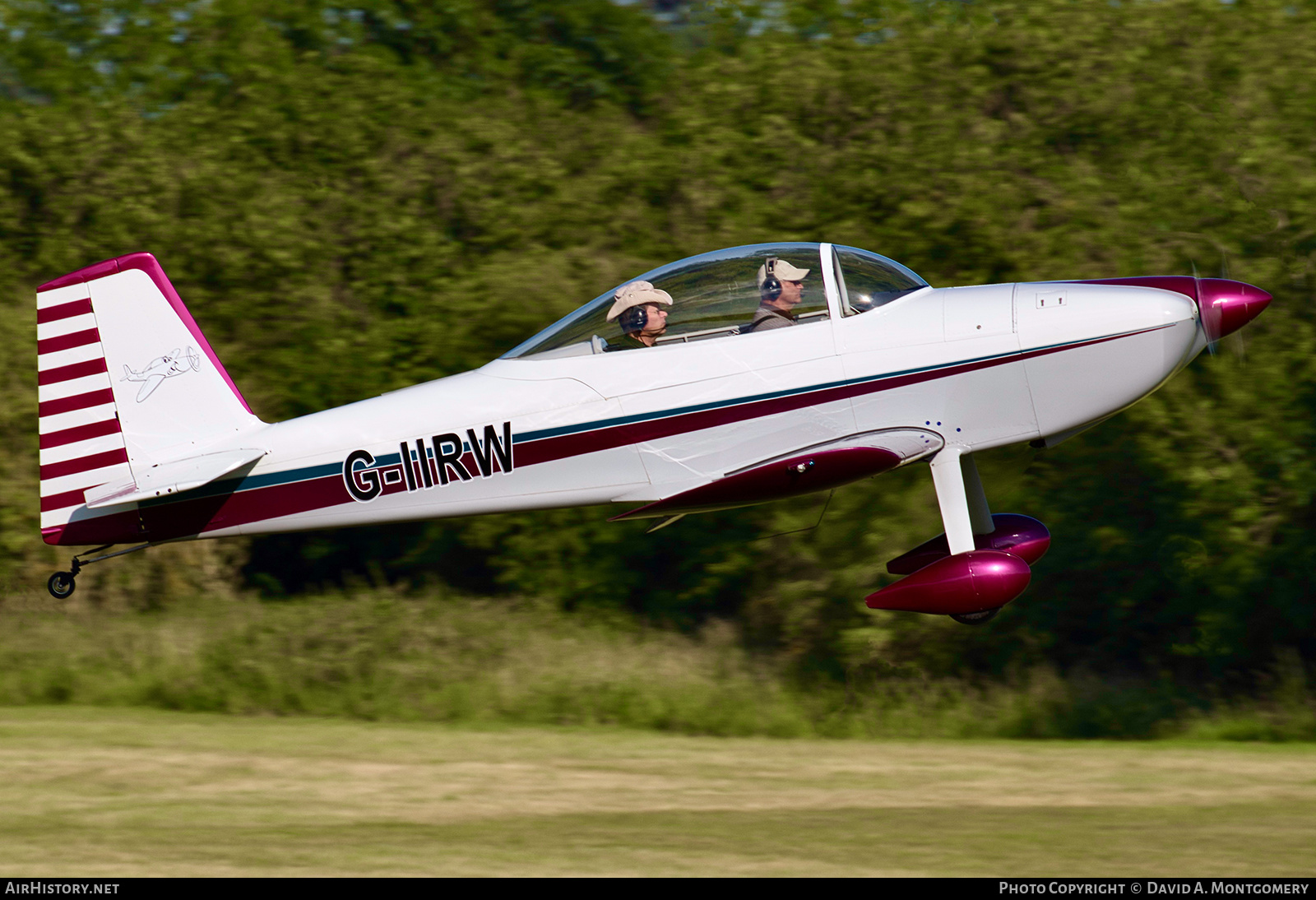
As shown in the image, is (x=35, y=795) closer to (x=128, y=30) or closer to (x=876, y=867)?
(x=876, y=867)

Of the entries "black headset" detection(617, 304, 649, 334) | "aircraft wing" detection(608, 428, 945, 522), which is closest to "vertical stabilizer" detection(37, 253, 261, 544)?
"black headset" detection(617, 304, 649, 334)

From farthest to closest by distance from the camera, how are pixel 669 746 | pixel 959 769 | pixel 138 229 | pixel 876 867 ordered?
pixel 138 229, pixel 669 746, pixel 959 769, pixel 876 867

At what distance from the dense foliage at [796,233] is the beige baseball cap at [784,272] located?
16.8 feet

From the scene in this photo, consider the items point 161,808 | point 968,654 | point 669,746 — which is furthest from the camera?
point 968,654

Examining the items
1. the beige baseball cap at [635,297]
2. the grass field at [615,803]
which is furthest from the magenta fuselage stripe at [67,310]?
the beige baseball cap at [635,297]

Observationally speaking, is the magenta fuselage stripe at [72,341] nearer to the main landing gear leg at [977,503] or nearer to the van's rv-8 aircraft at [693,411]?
the van's rv-8 aircraft at [693,411]

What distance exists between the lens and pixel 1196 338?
23.3 feet

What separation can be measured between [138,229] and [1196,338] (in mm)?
11861

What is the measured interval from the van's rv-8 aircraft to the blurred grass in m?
4.65

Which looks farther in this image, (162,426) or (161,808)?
(161,808)

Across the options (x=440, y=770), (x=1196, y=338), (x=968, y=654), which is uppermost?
(x=1196, y=338)

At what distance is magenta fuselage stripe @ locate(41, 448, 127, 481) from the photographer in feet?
25.2

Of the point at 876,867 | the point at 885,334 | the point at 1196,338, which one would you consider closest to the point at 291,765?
the point at 876,867

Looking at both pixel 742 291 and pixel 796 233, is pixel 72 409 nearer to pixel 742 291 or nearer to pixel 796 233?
Result: pixel 742 291
